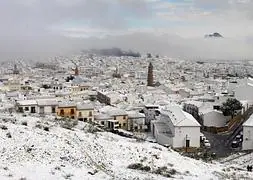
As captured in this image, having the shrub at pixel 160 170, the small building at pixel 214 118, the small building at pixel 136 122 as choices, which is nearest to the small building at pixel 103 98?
the small building at pixel 136 122

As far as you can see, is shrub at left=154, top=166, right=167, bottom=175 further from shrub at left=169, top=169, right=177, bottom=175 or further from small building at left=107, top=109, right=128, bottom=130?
small building at left=107, top=109, right=128, bottom=130

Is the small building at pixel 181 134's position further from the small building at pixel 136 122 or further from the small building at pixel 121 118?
the small building at pixel 121 118

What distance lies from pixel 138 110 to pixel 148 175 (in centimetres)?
2498

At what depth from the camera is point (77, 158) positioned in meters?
14.5

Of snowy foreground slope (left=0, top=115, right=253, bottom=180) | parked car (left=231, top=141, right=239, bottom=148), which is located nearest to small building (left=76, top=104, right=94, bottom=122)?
parked car (left=231, top=141, right=239, bottom=148)

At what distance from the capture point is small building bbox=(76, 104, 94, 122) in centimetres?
3381

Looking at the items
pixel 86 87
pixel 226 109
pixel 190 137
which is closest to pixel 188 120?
pixel 190 137

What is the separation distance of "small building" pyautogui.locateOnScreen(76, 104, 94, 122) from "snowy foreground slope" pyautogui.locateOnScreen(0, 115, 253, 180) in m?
15.4

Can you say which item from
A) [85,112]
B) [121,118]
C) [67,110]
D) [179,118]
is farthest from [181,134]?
[67,110]

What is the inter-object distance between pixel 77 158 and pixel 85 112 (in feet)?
64.4

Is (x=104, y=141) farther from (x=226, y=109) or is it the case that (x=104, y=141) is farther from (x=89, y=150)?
(x=226, y=109)

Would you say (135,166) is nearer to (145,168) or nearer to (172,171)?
(145,168)

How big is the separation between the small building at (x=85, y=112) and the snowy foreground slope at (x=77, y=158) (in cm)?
1541

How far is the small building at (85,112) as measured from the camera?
111ft
